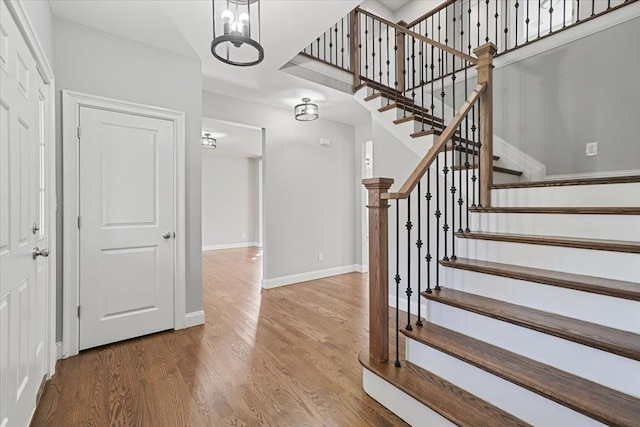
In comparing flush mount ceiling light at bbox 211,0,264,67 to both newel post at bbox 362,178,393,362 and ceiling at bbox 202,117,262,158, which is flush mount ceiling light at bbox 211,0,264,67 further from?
ceiling at bbox 202,117,262,158

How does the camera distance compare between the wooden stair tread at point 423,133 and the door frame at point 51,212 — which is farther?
the wooden stair tread at point 423,133

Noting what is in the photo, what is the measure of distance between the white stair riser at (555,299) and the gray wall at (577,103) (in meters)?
1.93

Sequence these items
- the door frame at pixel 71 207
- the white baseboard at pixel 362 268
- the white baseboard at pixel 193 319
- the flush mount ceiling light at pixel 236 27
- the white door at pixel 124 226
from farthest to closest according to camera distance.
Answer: the white baseboard at pixel 362 268, the white baseboard at pixel 193 319, the white door at pixel 124 226, the door frame at pixel 71 207, the flush mount ceiling light at pixel 236 27

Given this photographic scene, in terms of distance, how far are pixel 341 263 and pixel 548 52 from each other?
379cm

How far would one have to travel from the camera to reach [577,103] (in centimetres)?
288

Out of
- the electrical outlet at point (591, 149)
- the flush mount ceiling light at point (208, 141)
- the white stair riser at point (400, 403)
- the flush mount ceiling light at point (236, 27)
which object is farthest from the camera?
the flush mount ceiling light at point (208, 141)

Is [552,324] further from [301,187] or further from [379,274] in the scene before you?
[301,187]

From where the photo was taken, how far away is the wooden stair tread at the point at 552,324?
1.25 metres

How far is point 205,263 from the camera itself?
6.30 metres

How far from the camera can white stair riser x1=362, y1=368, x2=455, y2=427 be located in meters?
1.48

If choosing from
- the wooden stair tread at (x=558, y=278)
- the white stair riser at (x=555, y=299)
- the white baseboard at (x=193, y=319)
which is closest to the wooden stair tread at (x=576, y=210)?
the wooden stair tread at (x=558, y=278)

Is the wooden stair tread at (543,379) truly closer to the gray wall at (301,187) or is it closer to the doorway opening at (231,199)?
the gray wall at (301,187)

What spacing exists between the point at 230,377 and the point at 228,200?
6.93 metres

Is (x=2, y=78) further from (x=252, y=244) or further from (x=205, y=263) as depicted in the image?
(x=252, y=244)
